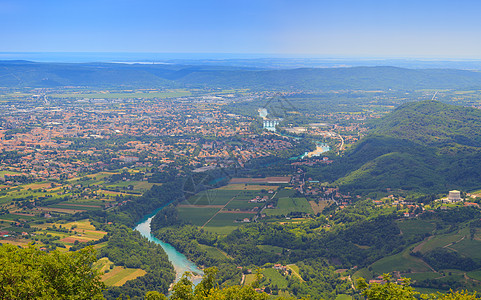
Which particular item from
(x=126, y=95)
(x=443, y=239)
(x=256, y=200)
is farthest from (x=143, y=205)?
(x=126, y=95)

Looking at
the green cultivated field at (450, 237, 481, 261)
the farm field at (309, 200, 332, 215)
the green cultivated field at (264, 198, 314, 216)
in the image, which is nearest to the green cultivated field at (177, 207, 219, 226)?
the green cultivated field at (264, 198, 314, 216)

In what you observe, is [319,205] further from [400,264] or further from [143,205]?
[143,205]

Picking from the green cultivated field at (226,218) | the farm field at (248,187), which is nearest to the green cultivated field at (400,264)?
the green cultivated field at (226,218)

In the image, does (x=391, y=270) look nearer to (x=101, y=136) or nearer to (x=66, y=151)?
(x=66, y=151)

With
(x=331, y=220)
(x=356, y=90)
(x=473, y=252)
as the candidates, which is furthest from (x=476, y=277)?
(x=356, y=90)

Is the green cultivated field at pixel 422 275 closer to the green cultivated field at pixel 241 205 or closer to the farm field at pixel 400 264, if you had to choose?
the farm field at pixel 400 264

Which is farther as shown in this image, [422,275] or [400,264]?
[400,264]
